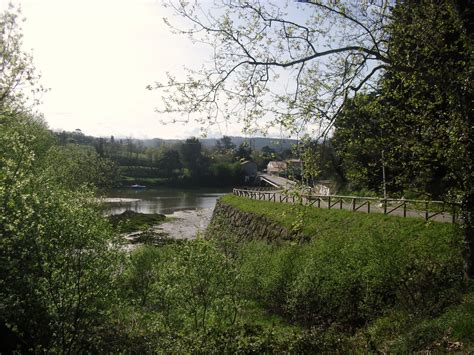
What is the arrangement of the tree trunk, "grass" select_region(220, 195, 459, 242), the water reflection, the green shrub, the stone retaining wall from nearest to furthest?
the tree trunk, the green shrub, "grass" select_region(220, 195, 459, 242), the stone retaining wall, the water reflection

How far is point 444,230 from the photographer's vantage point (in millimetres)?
14586

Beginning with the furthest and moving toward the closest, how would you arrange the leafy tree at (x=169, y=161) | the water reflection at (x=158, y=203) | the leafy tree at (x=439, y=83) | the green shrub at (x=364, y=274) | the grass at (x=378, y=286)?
1. the leafy tree at (x=169, y=161)
2. the water reflection at (x=158, y=203)
3. the green shrub at (x=364, y=274)
4. the leafy tree at (x=439, y=83)
5. the grass at (x=378, y=286)

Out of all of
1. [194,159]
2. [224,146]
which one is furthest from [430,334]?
[194,159]

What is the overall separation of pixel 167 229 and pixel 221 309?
38.7 metres

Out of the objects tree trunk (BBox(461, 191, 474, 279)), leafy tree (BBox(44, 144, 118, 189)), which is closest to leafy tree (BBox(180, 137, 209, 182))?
leafy tree (BBox(44, 144, 118, 189))

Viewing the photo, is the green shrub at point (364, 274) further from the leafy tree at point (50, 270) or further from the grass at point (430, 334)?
the leafy tree at point (50, 270)

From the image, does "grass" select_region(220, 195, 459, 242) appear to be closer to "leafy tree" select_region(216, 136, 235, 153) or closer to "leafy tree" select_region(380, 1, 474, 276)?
"leafy tree" select_region(216, 136, 235, 153)

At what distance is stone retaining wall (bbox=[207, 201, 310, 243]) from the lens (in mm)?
24125

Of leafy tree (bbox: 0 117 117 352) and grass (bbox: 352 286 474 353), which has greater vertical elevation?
leafy tree (bbox: 0 117 117 352)

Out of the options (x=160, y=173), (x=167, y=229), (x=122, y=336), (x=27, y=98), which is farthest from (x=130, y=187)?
(x=122, y=336)

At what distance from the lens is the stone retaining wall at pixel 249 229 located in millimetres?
24125

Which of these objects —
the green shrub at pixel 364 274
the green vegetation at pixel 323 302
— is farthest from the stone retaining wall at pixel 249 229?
the green vegetation at pixel 323 302

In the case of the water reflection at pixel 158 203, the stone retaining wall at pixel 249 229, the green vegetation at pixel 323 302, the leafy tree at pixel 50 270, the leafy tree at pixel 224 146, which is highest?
the leafy tree at pixel 224 146

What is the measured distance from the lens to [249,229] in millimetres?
31594
